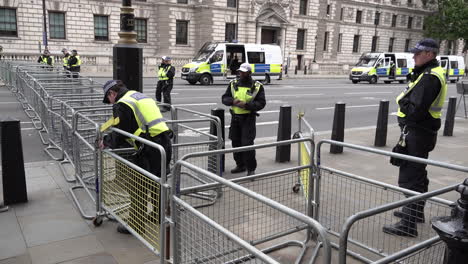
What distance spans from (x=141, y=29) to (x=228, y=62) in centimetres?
1951

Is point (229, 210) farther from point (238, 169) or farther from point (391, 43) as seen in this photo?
point (391, 43)

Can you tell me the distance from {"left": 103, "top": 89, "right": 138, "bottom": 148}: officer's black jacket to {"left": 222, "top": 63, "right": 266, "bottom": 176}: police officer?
2.39 metres

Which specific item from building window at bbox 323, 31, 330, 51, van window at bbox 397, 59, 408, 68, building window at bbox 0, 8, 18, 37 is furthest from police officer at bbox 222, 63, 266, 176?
building window at bbox 323, 31, 330, 51

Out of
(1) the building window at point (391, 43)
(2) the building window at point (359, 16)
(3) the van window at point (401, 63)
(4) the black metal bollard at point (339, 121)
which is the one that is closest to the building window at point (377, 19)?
(2) the building window at point (359, 16)

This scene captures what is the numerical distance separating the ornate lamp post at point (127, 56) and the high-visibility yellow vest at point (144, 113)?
6.80ft

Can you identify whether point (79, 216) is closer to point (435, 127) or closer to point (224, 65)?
point (435, 127)

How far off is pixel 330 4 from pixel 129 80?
56.1m

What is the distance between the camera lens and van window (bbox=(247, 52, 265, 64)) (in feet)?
88.5

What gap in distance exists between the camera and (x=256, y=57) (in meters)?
27.2

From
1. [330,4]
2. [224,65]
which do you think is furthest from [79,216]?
[330,4]

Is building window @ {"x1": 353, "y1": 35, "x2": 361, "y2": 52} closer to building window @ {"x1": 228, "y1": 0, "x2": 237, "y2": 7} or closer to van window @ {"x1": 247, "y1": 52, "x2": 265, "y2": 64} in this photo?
building window @ {"x1": 228, "y1": 0, "x2": 237, "y2": 7}

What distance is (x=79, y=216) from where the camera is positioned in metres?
4.89

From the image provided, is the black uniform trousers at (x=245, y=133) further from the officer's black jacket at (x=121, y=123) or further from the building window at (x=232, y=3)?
the building window at (x=232, y=3)

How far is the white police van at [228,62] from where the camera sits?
2483 centimetres
